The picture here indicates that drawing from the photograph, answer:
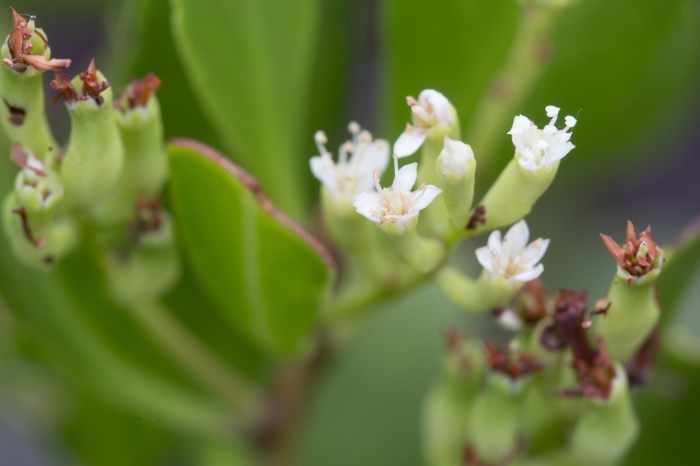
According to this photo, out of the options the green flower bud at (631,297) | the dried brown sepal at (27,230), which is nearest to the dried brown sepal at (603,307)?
the green flower bud at (631,297)

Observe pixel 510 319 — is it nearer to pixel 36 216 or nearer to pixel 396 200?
pixel 396 200

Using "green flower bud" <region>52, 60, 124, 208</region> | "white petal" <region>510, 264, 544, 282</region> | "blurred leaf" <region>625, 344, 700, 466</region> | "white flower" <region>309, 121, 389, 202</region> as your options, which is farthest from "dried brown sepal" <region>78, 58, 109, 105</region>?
"blurred leaf" <region>625, 344, 700, 466</region>

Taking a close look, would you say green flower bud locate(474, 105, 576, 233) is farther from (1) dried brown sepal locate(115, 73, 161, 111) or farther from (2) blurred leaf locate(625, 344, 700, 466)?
(2) blurred leaf locate(625, 344, 700, 466)

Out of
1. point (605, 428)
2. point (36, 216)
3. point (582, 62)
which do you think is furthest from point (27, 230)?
point (582, 62)

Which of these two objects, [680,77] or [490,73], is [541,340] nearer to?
[490,73]

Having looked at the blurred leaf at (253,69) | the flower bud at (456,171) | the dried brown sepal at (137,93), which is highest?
the blurred leaf at (253,69)

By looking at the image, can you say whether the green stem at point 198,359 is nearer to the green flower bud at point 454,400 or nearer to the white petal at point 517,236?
the green flower bud at point 454,400

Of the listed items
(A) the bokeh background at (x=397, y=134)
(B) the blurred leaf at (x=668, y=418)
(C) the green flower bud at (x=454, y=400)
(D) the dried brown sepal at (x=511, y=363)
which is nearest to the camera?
(D) the dried brown sepal at (x=511, y=363)
